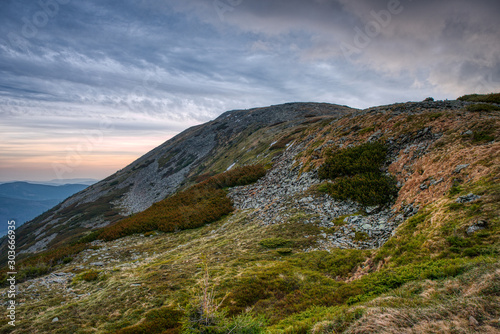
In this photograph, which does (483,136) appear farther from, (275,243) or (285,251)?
(275,243)

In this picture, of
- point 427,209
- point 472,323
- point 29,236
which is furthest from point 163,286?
point 29,236

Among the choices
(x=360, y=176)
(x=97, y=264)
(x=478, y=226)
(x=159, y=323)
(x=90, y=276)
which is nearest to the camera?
(x=478, y=226)

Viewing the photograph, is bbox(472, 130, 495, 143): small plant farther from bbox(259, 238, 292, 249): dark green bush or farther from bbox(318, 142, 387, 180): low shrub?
bbox(259, 238, 292, 249): dark green bush

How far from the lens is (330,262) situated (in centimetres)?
1036

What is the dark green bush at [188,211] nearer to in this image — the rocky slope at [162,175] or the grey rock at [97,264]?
the grey rock at [97,264]

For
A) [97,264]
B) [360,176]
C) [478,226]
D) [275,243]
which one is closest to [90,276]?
[97,264]

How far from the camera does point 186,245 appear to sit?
17.0m

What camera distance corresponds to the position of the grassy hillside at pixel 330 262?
5.16m

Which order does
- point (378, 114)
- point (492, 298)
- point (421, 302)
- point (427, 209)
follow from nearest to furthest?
point (492, 298) → point (421, 302) → point (427, 209) → point (378, 114)

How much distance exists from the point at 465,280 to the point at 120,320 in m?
10.3

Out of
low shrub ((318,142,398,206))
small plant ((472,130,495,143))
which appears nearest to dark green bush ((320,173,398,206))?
low shrub ((318,142,398,206))

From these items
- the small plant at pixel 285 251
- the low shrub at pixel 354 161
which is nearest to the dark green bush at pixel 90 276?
the small plant at pixel 285 251

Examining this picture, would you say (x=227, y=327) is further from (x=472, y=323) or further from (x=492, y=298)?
(x=492, y=298)

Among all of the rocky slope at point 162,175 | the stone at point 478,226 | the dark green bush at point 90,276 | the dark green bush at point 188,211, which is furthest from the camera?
the rocky slope at point 162,175
